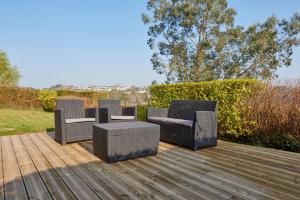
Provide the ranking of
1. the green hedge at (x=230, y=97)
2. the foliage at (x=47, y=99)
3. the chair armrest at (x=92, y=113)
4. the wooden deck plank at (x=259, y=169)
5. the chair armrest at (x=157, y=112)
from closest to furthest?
1. the wooden deck plank at (x=259, y=169)
2. the green hedge at (x=230, y=97)
3. the chair armrest at (x=92, y=113)
4. the chair armrest at (x=157, y=112)
5. the foliage at (x=47, y=99)

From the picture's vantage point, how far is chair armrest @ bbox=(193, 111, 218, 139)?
408cm

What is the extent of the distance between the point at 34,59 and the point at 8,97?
440cm

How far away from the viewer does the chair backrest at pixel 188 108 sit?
4.61 m

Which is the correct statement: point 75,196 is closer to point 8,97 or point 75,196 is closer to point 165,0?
point 165,0

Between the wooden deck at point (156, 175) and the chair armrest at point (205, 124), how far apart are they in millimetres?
299

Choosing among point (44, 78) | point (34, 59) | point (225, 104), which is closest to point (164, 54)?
point (225, 104)

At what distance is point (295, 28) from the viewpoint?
40.8 feet

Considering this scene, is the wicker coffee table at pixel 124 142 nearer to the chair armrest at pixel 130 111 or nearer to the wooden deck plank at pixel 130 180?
the wooden deck plank at pixel 130 180

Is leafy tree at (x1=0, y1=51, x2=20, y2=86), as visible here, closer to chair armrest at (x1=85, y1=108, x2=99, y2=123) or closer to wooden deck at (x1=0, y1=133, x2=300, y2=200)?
chair armrest at (x1=85, y1=108, x2=99, y2=123)

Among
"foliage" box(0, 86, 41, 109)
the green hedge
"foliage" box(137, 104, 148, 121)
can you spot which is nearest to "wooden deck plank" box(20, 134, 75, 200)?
the green hedge

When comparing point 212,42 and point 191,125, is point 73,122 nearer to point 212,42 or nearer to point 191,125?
point 191,125

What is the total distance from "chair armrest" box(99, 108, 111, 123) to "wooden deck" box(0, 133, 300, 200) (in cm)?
123

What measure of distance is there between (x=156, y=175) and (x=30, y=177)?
1.53 m

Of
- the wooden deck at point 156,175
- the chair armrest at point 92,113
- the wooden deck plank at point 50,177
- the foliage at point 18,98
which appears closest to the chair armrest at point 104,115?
the chair armrest at point 92,113
